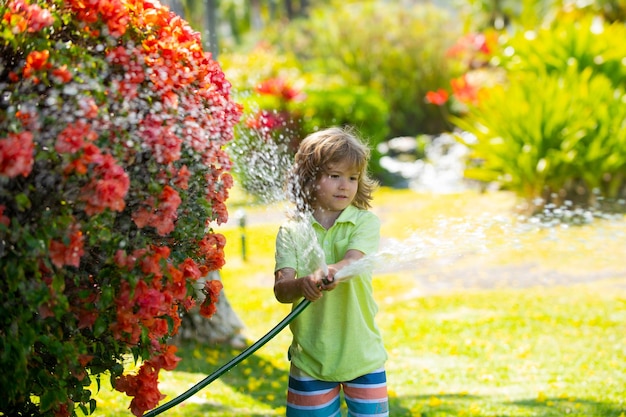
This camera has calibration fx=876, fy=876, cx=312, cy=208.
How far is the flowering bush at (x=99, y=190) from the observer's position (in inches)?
91.0

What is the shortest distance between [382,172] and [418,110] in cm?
356

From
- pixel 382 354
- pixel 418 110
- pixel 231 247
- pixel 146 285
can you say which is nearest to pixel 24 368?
pixel 146 285

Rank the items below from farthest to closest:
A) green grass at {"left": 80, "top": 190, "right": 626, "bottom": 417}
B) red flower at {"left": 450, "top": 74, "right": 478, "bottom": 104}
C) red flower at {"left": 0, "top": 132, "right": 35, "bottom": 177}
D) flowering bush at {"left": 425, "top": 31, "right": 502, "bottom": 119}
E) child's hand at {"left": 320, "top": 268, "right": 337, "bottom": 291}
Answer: flowering bush at {"left": 425, "top": 31, "right": 502, "bottom": 119} → red flower at {"left": 450, "top": 74, "right": 478, "bottom": 104} → green grass at {"left": 80, "top": 190, "right": 626, "bottom": 417} → child's hand at {"left": 320, "top": 268, "right": 337, "bottom": 291} → red flower at {"left": 0, "top": 132, "right": 35, "bottom": 177}

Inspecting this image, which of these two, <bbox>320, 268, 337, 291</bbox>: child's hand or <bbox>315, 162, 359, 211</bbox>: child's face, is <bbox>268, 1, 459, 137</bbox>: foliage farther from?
<bbox>320, 268, 337, 291</bbox>: child's hand

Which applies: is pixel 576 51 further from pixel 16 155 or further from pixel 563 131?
pixel 16 155

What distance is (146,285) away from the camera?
2482 millimetres

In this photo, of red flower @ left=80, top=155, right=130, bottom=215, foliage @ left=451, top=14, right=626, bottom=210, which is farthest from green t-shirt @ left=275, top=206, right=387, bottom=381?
foliage @ left=451, top=14, right=626, bottom=210

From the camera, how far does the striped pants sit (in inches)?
119

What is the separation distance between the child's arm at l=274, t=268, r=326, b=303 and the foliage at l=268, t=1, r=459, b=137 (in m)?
13.9

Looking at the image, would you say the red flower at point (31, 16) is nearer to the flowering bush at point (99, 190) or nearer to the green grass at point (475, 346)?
the flowering bush at point (99, 190)

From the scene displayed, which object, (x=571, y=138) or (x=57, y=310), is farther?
(x=571, y=138)

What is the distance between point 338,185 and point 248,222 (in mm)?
7969

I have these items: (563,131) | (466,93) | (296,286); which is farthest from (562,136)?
(296,286)

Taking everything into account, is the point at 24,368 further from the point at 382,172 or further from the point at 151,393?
the point at 382,172
